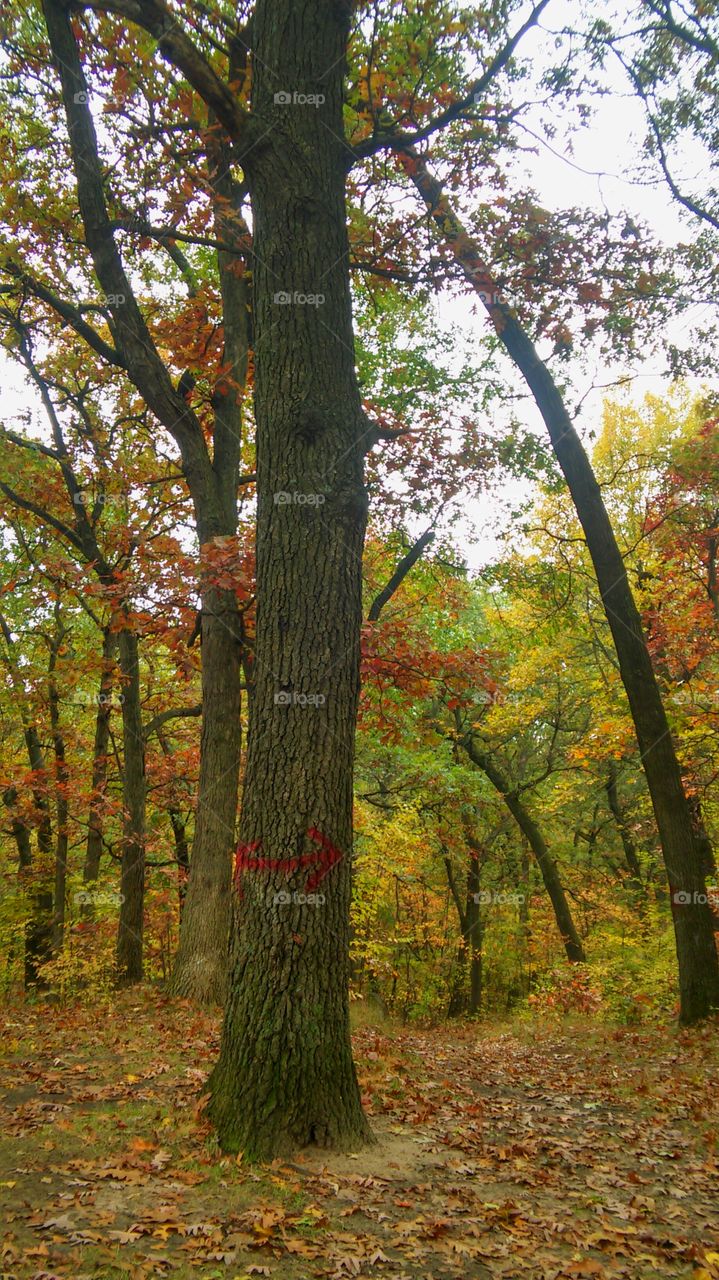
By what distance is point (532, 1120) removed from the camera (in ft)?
21.0

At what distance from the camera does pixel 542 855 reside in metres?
19.0

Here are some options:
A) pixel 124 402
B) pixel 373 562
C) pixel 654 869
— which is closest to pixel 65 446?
pixel 124 402

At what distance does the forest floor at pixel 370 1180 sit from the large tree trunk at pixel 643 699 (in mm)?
1734

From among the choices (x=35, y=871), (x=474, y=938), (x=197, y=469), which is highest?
(x=197, y=469)

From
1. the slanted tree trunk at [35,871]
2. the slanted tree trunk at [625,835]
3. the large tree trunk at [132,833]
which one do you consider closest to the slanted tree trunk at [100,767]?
the large tree trunk at [132,833]

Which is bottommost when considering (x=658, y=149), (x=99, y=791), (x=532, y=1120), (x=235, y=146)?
(x=532, y=1120)

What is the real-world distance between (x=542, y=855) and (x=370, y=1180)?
49.8ft

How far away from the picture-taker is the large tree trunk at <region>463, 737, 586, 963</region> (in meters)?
18.5

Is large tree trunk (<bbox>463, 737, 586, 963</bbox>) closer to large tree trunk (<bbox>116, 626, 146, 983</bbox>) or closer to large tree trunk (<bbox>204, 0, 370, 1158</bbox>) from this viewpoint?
large tree trunk (<bbox>116, 626, 146, 983</bbox>)

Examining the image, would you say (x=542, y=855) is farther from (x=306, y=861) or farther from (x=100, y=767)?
(x=306, y=861)

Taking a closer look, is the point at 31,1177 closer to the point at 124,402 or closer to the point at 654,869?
the point at 124,402

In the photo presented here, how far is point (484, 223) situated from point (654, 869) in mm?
Answer: 19453

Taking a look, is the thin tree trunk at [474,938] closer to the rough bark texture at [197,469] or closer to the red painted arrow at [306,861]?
the rough bark texture at [197,469]

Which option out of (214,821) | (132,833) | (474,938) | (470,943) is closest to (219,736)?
(214,821)
